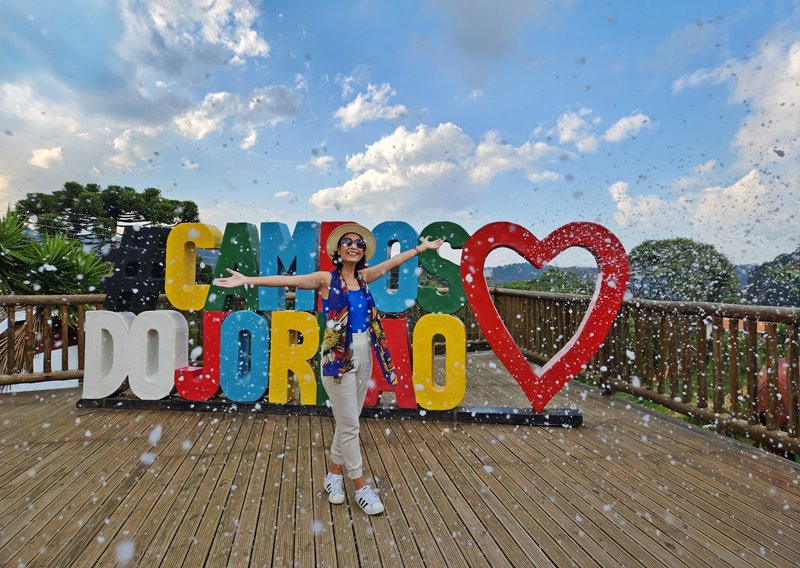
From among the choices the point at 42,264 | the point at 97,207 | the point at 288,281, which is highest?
the point at 97,207

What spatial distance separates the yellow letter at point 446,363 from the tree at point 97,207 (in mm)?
23973

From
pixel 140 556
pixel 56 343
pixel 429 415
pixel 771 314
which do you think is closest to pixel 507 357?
pixel 429 415

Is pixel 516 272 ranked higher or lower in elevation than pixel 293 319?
higher

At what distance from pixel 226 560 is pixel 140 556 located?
0.36m

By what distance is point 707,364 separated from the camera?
12.5 ft

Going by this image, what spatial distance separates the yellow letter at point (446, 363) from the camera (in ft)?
11.2

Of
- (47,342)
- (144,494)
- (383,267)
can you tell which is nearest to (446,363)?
(383,267)

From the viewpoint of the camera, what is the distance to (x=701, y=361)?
320 centimetres

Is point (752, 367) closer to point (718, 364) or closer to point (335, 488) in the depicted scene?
point (718, 364)

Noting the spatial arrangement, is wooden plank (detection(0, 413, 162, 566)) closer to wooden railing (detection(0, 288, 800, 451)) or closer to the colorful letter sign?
the colorful letter sign

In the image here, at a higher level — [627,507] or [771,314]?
[771,314]

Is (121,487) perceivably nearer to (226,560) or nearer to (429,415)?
(226,560)

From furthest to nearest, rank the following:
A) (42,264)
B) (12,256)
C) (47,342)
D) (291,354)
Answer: (42,264) → (12,256) → (47,342) → (291,354)

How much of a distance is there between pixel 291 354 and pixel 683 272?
5626mm
